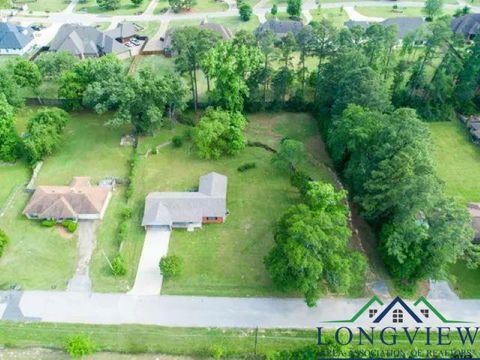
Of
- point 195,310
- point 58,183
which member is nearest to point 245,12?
point 58,183

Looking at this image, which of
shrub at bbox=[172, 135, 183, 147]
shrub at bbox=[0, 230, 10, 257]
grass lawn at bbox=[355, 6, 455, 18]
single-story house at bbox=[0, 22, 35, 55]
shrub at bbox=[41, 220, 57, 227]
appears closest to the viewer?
shrub at bbox=[0, 230, 10, 257]

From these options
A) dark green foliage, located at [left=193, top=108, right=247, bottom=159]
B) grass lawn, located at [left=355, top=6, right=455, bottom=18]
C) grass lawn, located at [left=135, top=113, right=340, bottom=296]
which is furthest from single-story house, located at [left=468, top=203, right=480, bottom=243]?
grass lawn, located at [left=355, top=6, right=455, bottom=18]

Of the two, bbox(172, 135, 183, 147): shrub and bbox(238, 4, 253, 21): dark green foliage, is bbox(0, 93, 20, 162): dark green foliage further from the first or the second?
bbox(238, 4, 253, 21): dark green foliage

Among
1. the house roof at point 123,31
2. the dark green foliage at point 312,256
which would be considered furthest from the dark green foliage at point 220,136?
the house roof at point 123,31

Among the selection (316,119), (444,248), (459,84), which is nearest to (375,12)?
(459,84)

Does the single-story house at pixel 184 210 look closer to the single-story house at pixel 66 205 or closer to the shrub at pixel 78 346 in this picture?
the single-story house at pixel 66 205
